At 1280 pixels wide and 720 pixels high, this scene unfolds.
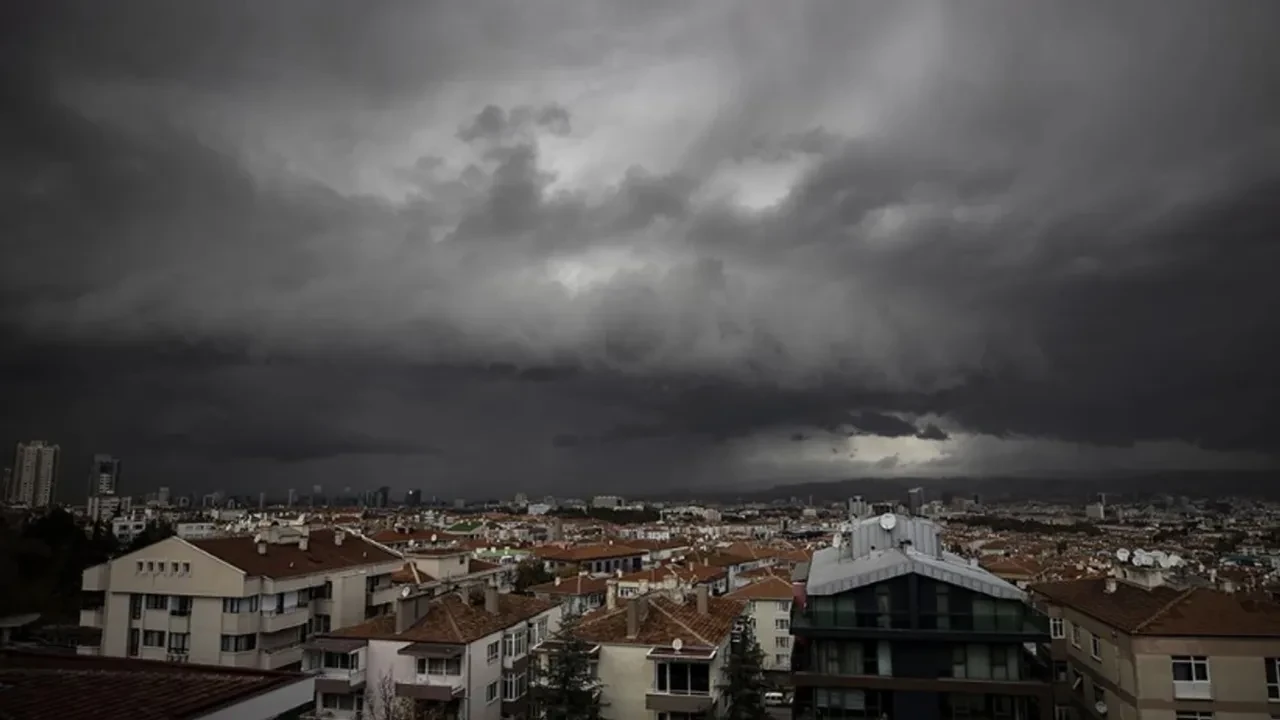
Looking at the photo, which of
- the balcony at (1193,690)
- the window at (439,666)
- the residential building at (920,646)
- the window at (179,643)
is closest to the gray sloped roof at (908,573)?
the residential building at (920,646)

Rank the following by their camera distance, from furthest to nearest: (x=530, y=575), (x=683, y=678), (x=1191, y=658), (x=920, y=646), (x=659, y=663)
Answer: (x=530, y=575)
(x=659, y=663)
(x=683, y=678)
(x=920, y=646)
(x=1191, y=658)

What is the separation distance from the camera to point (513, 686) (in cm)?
4053

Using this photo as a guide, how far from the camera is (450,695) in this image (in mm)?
36000

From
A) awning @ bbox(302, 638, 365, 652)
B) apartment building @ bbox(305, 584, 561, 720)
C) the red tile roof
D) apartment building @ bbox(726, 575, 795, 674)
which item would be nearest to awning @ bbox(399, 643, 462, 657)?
apartment building @ bbox(305, 584, 561, 720)

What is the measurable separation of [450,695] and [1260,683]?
101 ft

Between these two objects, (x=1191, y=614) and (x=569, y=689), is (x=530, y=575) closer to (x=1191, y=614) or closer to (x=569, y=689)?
(x=569, y=689)

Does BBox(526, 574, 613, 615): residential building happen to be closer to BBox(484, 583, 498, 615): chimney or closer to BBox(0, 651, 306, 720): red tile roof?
BBox(484, 583, 498, 615): chimney

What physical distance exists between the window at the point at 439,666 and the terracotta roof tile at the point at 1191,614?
2683cm

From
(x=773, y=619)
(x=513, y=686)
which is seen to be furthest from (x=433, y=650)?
(x=773, y=619)

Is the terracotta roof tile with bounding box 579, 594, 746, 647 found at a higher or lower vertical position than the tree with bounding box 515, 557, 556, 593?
higher

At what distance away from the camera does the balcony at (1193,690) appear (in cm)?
3020

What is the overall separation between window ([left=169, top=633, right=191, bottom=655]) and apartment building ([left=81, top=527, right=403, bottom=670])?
49mm

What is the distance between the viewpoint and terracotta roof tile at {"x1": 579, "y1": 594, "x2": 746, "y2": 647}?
35438 mm

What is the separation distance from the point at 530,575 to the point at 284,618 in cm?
3590
